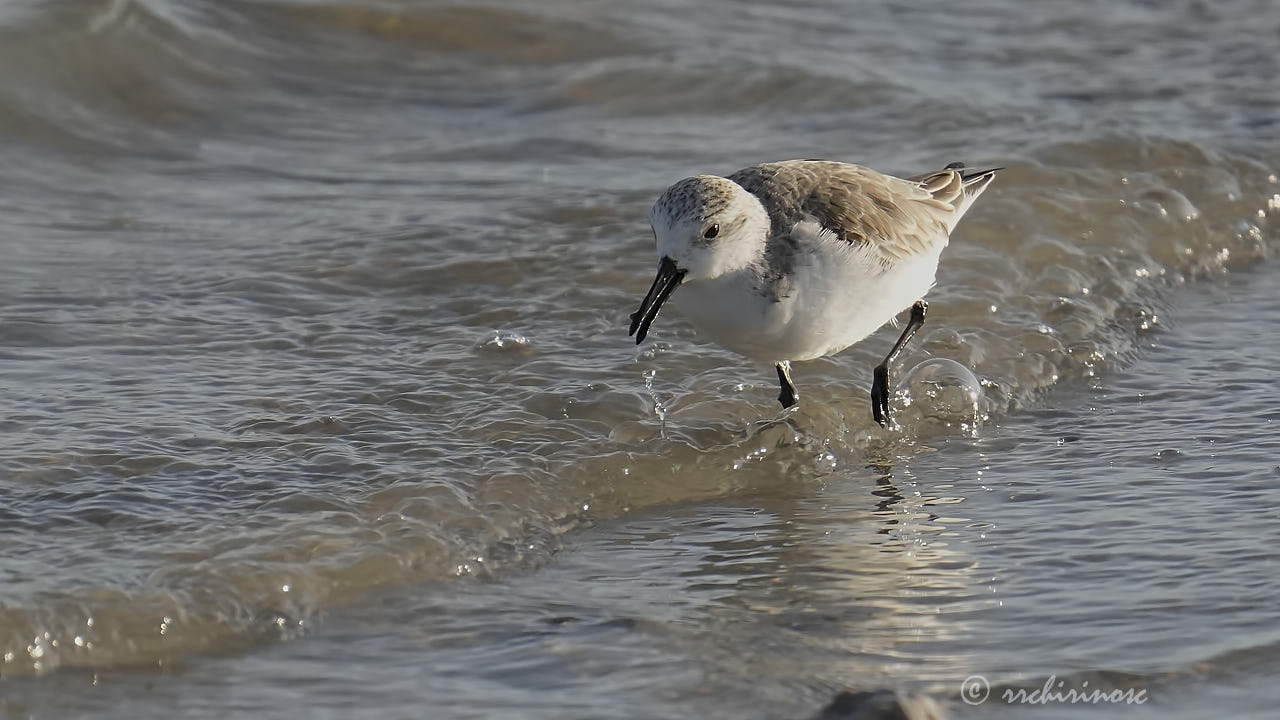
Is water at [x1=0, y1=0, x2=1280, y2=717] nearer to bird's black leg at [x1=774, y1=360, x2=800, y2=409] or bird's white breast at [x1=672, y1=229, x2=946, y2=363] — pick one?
bird's black leg at [x1=774, y1=360, x2=800, y2=409]

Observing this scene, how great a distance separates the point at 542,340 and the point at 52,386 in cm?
198

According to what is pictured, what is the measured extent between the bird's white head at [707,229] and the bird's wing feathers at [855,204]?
0.17 meters

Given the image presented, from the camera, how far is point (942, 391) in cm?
661

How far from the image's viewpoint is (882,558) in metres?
5.06

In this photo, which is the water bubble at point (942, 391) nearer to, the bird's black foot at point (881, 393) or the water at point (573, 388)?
the water at point (573, 388)

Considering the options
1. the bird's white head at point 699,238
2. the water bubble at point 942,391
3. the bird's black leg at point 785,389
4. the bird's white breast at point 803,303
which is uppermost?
the bird's white head at point 699,238

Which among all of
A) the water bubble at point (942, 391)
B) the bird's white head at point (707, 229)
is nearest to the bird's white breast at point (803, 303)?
the bird's white head at point (707, 229)

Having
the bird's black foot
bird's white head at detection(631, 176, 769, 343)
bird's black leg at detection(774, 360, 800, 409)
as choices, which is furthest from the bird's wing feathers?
bird's black leg at detection(774, 360, 800, 409)

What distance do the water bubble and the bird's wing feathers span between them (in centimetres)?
57

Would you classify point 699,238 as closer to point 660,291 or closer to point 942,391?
point 660,291

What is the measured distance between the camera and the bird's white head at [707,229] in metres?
5.25

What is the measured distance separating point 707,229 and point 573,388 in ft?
4.43

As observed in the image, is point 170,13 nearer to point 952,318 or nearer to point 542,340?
point 542,340

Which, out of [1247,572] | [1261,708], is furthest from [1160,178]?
[1261,708]
